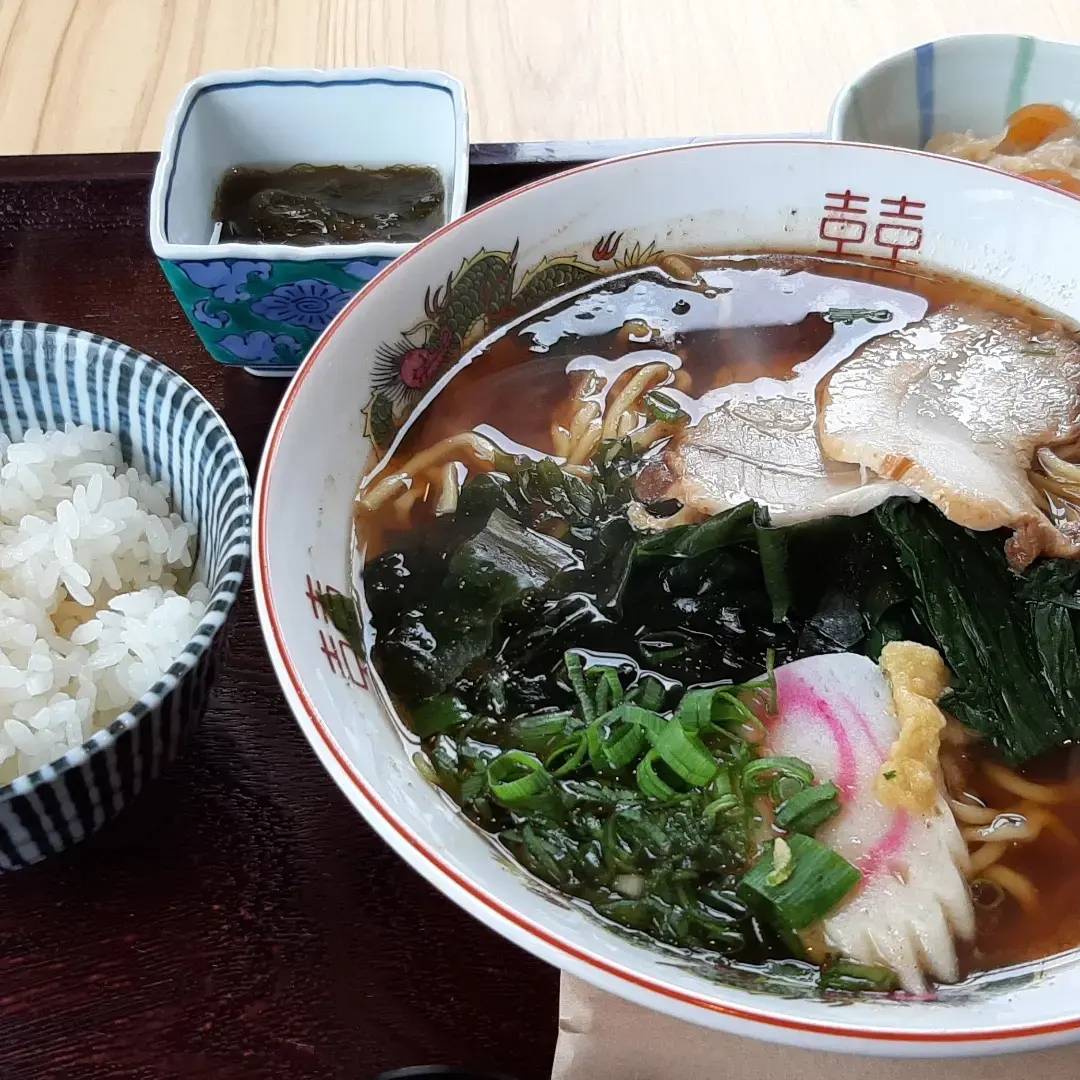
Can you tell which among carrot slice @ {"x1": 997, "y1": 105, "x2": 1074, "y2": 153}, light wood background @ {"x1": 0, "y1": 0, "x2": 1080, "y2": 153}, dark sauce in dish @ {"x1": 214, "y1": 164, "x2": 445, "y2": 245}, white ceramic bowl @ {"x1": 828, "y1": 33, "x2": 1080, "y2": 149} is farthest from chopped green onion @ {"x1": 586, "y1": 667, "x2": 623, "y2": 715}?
light wood background @ {"x1": 0, "y1": 0, "x2": 1080, "y2": 153}

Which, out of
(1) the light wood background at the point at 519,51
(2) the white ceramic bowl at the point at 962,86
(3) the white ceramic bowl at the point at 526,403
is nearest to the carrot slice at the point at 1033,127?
(2) the white ceramic bowl at the point at 962,86

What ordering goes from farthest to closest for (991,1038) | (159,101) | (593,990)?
(159,101)
(593,990)
(991,1038)

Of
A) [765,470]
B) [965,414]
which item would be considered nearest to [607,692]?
[765,470]

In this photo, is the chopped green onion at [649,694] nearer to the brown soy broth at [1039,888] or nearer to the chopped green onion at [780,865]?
the chopped green onion at [780,865]

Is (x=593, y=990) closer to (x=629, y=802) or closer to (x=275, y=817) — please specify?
(x=629, y=802)

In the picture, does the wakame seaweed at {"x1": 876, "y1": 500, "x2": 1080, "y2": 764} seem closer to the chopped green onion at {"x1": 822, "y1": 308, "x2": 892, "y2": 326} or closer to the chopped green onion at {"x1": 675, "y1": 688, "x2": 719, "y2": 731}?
the chopped green onion at {"x1": 675, "y1": 688, "x2": 719, "y2": 731}

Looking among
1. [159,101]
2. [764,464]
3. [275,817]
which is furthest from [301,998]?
[159,101]
